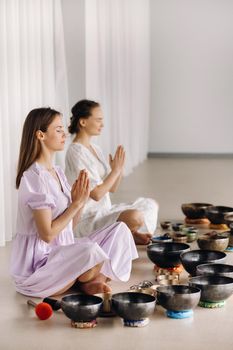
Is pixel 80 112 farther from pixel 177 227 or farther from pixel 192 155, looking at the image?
pixel 192 155

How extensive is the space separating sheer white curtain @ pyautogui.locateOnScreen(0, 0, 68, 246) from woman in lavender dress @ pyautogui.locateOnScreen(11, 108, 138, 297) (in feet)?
3.96

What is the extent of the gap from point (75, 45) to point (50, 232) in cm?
340

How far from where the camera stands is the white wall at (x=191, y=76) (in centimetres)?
1021

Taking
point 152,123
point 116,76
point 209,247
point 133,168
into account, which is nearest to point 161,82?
point 152,123

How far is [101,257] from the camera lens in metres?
3.54

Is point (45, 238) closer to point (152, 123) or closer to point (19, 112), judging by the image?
point (19, 112)

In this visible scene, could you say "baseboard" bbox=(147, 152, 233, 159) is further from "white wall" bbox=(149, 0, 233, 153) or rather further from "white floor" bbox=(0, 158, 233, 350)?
"white floor" bbox=(0, 158, 233, 350)

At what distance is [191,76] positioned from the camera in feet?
34.0

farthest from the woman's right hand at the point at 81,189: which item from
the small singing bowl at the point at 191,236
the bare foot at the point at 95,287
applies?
the small singing bowl at the point at 191,236

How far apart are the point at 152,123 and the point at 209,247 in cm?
624

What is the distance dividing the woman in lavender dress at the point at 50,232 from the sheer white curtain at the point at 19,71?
3.96ft

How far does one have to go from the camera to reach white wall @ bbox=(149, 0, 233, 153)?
10.2m

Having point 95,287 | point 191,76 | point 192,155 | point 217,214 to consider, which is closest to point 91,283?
point 95,287

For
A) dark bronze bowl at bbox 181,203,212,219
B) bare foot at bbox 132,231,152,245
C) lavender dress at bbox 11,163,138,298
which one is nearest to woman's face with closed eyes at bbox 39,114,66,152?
lavender dress at bbox 11,163,138,298
